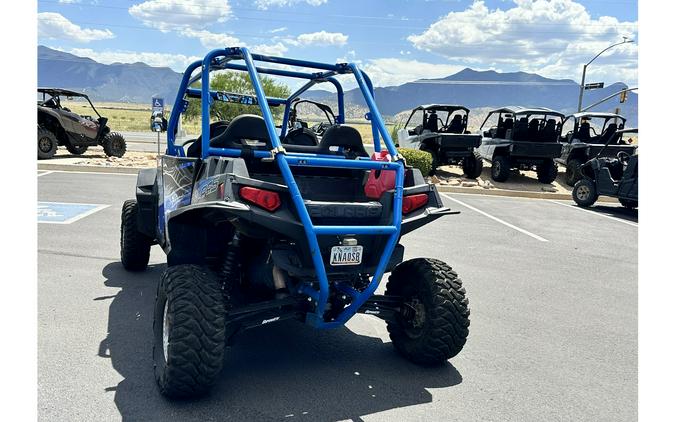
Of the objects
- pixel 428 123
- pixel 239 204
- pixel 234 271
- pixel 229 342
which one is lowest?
pixel 229 342

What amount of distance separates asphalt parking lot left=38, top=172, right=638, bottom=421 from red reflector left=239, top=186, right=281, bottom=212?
43.5 inches

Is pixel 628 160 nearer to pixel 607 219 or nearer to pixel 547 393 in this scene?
pixel 607 219

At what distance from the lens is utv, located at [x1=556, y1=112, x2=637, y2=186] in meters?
17.4

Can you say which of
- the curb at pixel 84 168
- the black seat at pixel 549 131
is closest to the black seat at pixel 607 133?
the black seat at pixel 549 131

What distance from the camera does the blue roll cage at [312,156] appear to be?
311 centimetres

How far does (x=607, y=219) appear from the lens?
39.2 feet

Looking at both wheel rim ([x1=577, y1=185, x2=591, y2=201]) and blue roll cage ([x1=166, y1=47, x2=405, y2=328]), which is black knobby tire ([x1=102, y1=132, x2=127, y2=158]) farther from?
blue roll cage ([x1=166, y1=47, x2=405, y2=328])

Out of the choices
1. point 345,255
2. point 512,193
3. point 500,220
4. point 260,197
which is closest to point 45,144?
point 500,220

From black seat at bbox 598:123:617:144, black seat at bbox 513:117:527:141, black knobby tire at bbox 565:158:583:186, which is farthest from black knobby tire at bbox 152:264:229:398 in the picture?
black seat at bbox 598:123:617:144

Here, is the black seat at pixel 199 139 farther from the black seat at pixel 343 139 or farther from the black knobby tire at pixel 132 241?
the black knobby tire at pixel 132 241

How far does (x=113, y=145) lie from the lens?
58.9 feet

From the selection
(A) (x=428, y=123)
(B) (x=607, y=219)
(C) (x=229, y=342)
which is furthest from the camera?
(A) (x=428, y=123)

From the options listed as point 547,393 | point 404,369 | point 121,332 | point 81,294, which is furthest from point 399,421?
point 81,294

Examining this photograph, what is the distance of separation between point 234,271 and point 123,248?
7.78 feet
